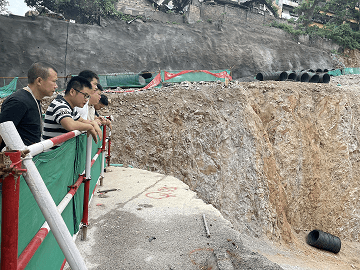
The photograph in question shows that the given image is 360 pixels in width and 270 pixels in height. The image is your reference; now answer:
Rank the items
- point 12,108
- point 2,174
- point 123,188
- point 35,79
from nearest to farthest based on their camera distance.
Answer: point 2,174 → point 12,108 → point 35,79 → point 123,188

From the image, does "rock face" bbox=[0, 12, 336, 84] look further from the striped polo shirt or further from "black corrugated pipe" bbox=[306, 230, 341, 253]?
the striped polo shirt

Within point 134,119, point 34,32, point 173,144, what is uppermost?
point 34,32

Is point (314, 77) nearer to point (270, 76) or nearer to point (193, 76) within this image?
point (270, 76)

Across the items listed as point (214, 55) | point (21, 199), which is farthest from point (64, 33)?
point (21, 199)

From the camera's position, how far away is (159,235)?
4.45 meters

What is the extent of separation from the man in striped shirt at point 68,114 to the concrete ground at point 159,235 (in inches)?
63.6

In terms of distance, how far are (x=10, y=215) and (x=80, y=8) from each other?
101 feet

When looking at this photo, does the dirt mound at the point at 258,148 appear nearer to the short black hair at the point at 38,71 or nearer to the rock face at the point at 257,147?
the rock face at the point at 257,147

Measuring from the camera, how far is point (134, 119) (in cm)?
1324

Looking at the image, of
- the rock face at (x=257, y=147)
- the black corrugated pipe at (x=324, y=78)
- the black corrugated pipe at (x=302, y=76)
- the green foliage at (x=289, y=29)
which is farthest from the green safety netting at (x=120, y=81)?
the green foliage at (x=289, y=29)

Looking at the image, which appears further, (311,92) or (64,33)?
(64,33)

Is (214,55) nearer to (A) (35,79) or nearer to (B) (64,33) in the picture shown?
(B) (64,33)

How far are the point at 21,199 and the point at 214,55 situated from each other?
29582mm

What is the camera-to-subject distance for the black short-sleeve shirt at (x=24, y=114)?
312 cm
